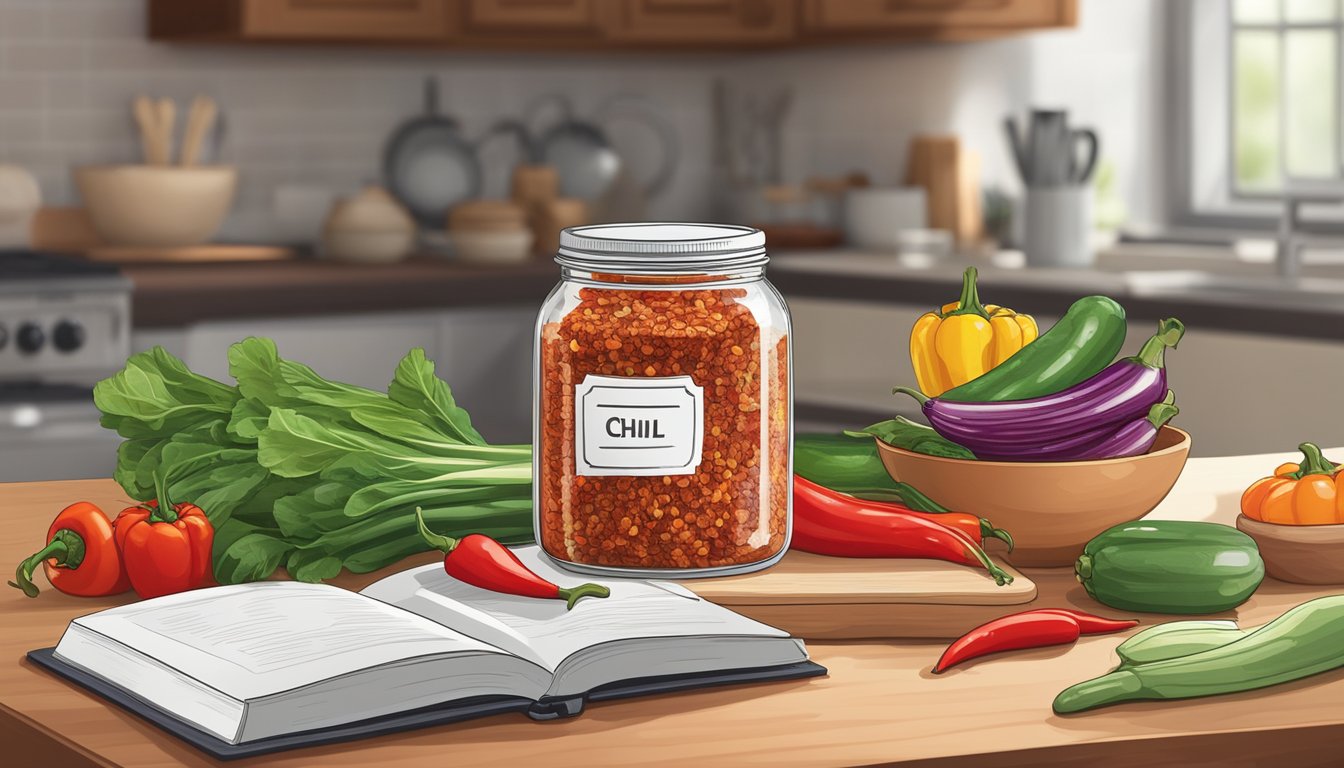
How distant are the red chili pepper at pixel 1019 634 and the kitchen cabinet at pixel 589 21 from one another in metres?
3.29

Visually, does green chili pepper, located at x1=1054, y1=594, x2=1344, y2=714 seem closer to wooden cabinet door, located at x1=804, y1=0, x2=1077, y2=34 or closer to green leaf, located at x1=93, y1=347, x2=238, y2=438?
green leaf, located at x1=93, y1=347, x2=238, y2=438

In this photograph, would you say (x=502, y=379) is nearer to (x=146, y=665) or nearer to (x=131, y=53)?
(x=131, y=53)

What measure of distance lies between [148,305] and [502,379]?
0.84 metres

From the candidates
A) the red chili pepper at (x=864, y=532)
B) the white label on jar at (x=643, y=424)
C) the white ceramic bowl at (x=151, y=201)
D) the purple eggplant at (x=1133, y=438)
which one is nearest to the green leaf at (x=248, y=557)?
the white label on jar at (x=643, y=424)

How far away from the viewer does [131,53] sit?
4328 millimetres

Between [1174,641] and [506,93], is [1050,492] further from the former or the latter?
[506,93]

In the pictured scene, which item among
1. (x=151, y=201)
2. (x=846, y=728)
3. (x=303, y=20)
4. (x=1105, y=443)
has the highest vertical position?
(x=303, y=20)

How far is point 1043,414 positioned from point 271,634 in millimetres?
591

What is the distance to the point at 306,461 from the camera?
47.4 inches

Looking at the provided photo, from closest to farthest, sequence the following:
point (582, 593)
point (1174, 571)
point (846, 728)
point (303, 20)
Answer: point (846, 728), point (582, 593), point (1174, 571), point (303, 20)

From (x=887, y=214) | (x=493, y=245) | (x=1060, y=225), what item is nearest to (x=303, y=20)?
(x=493, y=245)

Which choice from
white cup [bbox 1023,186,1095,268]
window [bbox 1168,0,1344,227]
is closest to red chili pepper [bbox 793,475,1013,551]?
white cup [bbox 1023,186,1095,268]

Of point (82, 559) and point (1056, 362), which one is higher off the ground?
point (1056, 362)

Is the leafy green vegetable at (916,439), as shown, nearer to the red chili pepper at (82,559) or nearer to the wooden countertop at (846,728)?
the wooden countertop at (846,728)
